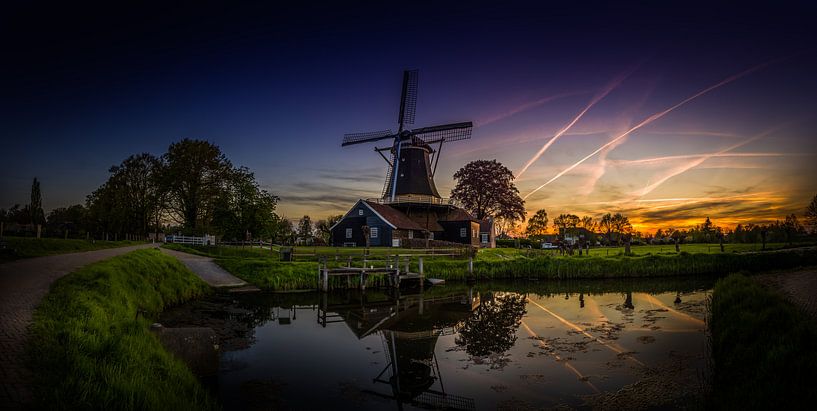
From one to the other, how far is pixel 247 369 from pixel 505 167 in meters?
54.6

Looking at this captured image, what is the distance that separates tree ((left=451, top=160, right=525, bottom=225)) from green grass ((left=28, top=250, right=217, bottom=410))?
51435mm

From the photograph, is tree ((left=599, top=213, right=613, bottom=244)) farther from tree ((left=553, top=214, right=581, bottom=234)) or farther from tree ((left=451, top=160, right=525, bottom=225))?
tree ((left=451, top=160, right=525, bottom=225))

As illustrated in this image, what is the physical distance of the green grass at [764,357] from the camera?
227 inches

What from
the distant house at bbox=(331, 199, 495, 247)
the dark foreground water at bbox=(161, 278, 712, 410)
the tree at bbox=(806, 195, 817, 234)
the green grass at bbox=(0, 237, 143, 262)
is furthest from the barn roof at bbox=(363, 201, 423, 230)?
the tree at bbox=(806, 195, 817, 234)

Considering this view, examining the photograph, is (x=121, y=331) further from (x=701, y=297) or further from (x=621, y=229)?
(x=621, y=229)

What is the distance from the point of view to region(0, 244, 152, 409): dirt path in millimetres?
4724

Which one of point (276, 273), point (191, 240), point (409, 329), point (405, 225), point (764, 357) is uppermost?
point (405, 225)

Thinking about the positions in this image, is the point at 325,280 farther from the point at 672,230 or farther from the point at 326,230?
the point at 672,230

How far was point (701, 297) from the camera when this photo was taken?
20984 mm

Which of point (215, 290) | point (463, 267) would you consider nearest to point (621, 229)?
point (463, 267)

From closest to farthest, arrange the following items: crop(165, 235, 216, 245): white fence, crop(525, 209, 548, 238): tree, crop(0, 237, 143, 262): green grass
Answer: crop(0, 237, 143, 262): green grass, crop(165, 235, 216, 245): white fence, crop(525, 209, 548, 238): tree

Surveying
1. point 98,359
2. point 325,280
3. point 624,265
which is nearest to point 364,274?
point 325,280

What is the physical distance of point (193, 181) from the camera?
4428 cm

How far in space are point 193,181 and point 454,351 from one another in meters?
41.9
